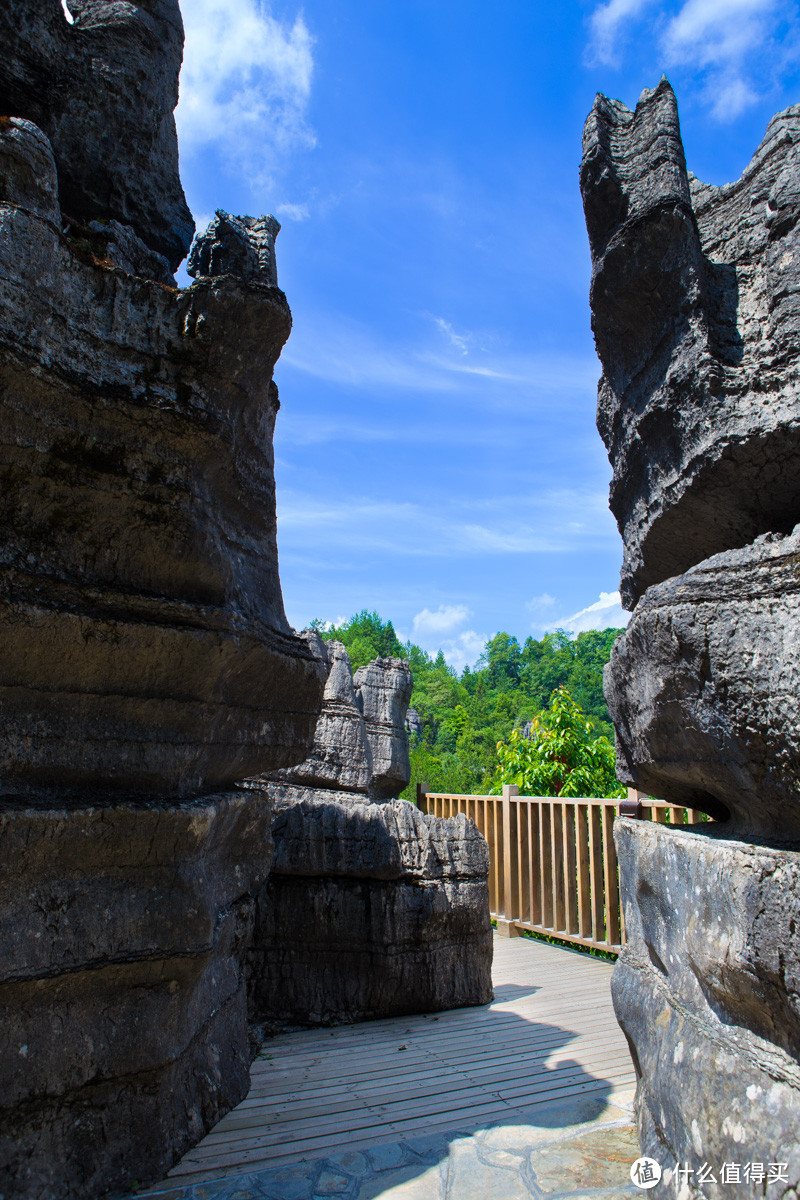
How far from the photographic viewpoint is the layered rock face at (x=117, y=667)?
2.23 m

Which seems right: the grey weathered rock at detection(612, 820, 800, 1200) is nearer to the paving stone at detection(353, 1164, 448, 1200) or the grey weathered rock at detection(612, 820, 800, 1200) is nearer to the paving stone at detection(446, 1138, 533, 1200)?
the paving stone at detection(446, 1138, 533, 1200)

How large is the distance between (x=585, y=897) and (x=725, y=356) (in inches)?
196

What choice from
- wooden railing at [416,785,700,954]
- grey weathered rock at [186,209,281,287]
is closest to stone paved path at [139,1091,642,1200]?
wooden railing at [416,785,700,954]

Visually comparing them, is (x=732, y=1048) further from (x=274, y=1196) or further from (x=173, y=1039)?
(x=173, y=1039)

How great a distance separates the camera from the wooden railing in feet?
19.3

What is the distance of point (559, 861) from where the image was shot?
6.56 m

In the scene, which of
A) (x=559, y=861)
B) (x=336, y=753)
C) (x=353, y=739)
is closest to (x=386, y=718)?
(x=353, y=739)

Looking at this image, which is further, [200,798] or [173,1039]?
[200,798]

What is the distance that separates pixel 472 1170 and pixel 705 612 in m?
1.96

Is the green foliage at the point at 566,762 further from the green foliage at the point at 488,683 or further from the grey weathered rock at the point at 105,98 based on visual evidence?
the green foliage at the point at 488,683

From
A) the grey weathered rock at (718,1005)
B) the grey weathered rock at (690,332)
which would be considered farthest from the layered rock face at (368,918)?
the grey weathered rock at (690,332)

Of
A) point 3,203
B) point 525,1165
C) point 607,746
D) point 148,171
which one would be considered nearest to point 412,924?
point 525,1165

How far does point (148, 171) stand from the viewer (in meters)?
3.53

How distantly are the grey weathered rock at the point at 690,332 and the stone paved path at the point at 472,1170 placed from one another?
6.25 feet
